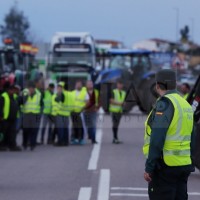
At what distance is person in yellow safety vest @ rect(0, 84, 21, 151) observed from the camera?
1966 centimetres

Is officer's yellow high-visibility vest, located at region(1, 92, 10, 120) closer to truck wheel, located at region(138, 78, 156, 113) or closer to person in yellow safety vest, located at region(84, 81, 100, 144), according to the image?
person in yellow safety vest, located at region(84, 81, 100, 144)

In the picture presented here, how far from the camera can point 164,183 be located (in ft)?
25.7

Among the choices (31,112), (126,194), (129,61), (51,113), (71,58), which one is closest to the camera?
(126,194)

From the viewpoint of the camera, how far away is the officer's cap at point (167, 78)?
789 centimetres

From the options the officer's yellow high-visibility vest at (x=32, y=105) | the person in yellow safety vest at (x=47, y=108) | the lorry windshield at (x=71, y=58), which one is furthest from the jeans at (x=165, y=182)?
the lorry windshield at (x=71, y=58)

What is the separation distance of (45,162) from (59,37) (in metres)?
20.2

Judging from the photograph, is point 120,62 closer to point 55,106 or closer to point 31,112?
point 55,106

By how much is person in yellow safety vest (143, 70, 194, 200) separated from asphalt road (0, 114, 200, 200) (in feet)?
13.8

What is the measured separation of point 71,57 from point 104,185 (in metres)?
22.5

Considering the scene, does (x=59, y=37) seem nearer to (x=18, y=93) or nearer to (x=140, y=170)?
(x=18, y=93)

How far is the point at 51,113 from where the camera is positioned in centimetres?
2158

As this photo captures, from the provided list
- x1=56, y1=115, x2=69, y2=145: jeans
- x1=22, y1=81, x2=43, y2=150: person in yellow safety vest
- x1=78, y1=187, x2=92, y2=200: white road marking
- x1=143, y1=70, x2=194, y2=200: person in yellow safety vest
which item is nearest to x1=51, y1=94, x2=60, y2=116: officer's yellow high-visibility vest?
x1=56, y1=115, x2=69, y2=145: jeans

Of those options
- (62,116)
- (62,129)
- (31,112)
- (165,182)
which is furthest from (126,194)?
(62,116)

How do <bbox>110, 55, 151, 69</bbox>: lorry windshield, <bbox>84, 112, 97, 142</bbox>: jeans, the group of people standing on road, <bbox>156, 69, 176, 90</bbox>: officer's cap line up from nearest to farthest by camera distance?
<bbox>156, 69, 176, 90</bbox>: officer's cap < the group of people standing on road < <bbox>84, 112, 97, 142</bbox>: jeans < <bbox>110, 55, 151, 69</bbox>: lorry windshield
